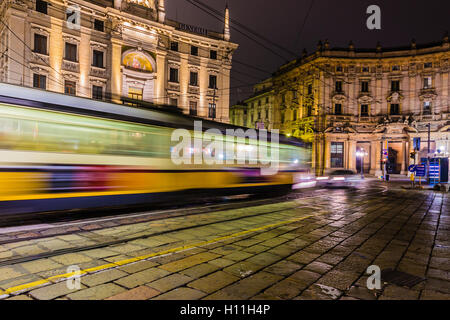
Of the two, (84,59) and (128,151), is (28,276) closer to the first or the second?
(128,151)

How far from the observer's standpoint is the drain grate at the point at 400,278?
4.00 meters

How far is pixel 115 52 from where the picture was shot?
2659cm

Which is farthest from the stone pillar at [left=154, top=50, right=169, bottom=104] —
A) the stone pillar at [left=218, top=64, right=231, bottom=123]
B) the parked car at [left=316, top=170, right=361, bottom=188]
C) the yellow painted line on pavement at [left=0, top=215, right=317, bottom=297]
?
the yellow painted line on pavement at [left=0, top=215, right=317, bottom=297]

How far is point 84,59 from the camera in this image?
2528 centimetres

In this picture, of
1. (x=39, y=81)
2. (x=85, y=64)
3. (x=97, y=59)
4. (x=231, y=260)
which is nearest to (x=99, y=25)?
(x=97, y=59)

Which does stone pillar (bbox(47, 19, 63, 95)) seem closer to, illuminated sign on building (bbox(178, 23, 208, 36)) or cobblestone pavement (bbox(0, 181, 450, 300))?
illuminated sign on building (bbox(178, 23, 208, 36))

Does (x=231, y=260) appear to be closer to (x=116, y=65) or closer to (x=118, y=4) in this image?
(x=116, y=65)

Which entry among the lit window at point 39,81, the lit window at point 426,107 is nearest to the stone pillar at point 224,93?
the lit window at point 39,81

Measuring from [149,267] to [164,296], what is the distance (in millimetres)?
963

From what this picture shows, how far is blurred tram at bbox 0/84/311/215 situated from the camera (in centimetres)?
664

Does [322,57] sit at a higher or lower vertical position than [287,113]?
higher

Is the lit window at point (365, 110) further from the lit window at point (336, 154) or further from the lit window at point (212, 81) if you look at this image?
the lit window at point (212, 81)

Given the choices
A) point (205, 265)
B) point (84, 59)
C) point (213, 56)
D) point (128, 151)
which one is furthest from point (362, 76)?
point (205, 265)

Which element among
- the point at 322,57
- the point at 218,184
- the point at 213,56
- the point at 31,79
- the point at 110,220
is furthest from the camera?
the point at 322,57
